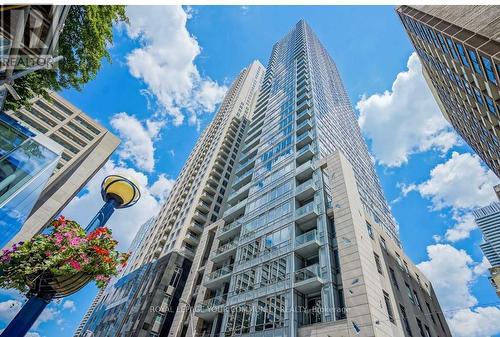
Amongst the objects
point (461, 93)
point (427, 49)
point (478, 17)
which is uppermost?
point (427, 49)

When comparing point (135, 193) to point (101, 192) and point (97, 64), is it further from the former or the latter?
point (97, 64)

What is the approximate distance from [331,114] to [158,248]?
39.7 metres

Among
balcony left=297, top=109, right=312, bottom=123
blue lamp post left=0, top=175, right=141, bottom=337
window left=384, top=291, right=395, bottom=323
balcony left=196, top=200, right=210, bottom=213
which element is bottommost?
blue lamp post left=0, top=175, right=141, bottom=337

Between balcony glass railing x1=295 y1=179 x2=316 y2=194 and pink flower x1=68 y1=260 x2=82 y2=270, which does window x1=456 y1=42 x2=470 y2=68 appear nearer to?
balcony glass railing x1=295 y1=179 x2=316 y2=194

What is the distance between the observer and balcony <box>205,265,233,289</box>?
2671 centimetres

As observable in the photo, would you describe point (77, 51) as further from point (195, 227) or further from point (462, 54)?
point (195, 227)

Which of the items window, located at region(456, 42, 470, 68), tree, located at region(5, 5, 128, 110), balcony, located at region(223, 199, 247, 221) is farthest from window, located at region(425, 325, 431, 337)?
tree, located at region(5, 5, 128, 110)

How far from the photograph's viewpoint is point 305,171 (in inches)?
1115

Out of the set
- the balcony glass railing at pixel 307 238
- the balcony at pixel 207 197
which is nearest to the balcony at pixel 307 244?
the balcony glass railing at pixel 307 238

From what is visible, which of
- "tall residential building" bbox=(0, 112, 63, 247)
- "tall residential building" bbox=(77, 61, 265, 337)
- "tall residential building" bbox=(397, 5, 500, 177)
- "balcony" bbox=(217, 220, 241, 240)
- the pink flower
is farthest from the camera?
"tall residential building" bbox=(77, 61, 265, 337)

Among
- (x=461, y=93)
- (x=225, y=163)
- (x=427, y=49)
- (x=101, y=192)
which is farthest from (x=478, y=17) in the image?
(x=225, y=163)

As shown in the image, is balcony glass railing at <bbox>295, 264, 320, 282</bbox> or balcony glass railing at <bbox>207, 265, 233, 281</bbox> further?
balcony glass railing at <bbox>207, 265, 233, 281</bbox>

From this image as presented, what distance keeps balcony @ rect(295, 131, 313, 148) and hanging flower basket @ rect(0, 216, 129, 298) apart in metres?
28.4

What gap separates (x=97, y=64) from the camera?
36.7 ft
